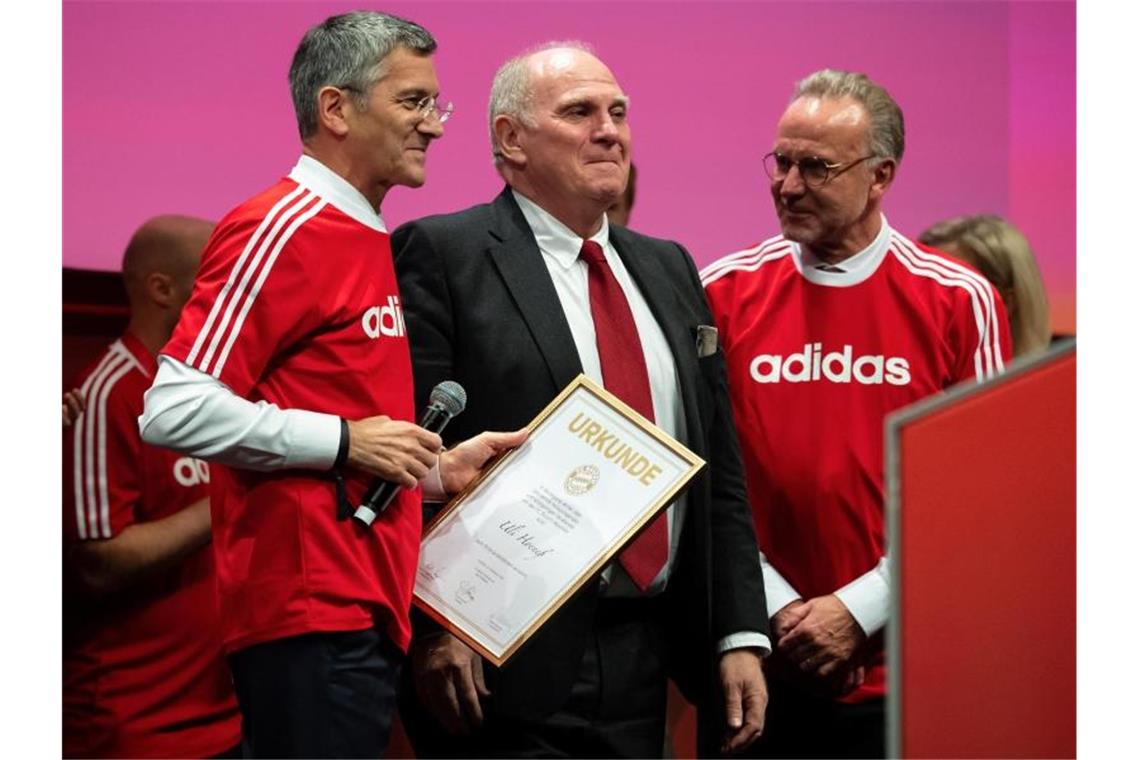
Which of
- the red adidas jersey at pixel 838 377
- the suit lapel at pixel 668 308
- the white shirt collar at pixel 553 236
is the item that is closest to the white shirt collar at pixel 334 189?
the white shirt collar at pixel 553 236

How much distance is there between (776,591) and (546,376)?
2.06 feet

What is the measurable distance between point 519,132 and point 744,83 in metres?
0.93

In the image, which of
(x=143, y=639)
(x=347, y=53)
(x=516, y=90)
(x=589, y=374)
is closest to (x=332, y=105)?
(x=347, y=53)

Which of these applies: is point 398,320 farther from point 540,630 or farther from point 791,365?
point 791,365

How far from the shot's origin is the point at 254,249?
6.88 ft

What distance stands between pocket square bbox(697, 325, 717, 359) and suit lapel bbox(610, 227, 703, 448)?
12 mm

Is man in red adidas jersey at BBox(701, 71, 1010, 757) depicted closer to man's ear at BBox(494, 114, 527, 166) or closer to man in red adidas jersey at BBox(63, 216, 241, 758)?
man's ear at BBox(494, 114, 527, 166)

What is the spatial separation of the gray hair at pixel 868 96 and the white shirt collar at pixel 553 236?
23.6 inches

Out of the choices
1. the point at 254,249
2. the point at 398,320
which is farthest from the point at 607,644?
the point at 254,249

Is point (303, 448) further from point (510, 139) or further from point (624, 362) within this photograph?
point (510, 139)

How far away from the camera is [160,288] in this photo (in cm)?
316

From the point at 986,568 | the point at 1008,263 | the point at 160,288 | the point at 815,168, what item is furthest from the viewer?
the point at 1008,263

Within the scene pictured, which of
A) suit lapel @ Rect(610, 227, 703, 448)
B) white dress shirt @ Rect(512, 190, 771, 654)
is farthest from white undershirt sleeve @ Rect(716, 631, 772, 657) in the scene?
suit lapel @ Rect(610, 227, 703, 448)

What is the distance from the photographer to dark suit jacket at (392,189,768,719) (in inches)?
95.0
